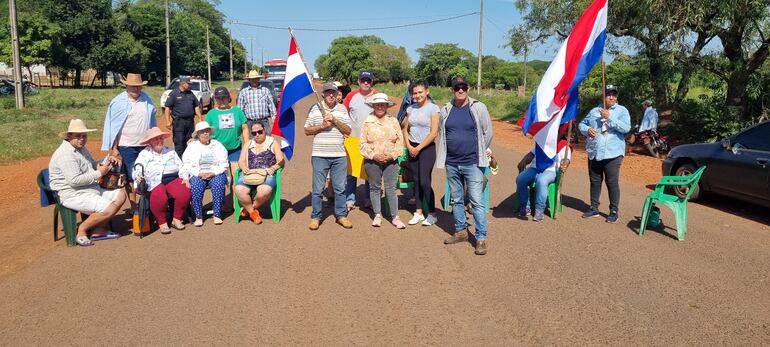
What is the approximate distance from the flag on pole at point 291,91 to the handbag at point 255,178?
609 millimetres

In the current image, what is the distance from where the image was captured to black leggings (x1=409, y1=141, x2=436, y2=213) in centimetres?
679

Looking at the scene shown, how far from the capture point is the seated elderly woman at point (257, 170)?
691 cm

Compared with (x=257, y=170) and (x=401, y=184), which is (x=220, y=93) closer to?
(x=257, y=170)

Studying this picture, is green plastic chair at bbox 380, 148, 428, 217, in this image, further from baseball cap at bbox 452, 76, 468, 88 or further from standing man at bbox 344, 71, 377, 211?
baseball cap at bbox 452, 76, 468, 88

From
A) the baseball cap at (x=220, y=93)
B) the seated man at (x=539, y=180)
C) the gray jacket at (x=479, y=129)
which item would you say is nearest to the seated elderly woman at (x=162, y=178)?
the baseball cap at (x=220, y=93)

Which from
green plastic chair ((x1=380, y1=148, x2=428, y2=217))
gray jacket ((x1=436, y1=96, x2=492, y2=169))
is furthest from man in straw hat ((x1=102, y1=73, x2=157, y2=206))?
gray jacket ((x1=436, y1=96, x2=492, y2=169))

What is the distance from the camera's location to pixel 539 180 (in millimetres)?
7098

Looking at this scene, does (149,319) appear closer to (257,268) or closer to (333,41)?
(257,268)

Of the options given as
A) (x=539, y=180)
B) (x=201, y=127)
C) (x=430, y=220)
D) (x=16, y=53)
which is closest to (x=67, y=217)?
(x=201, y=127)

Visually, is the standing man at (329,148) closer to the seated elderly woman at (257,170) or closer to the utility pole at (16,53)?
the seated elderly woman at (257,170)

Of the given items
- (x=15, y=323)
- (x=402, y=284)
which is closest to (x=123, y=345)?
(x=15, y=323)

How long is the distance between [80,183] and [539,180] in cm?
534

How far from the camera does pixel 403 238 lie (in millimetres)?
6422

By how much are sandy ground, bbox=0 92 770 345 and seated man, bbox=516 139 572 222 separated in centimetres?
20
